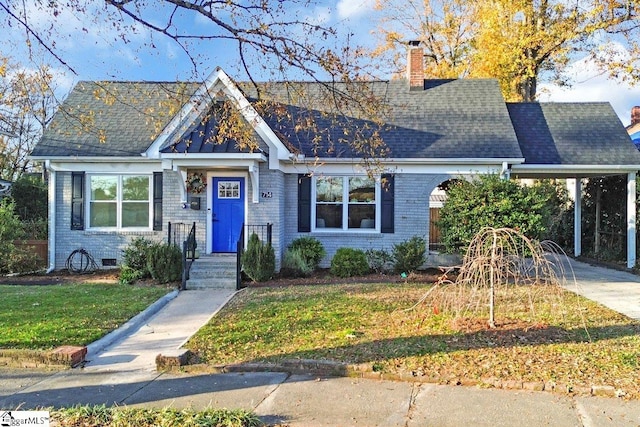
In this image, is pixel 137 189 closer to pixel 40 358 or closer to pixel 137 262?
pixel 137 262

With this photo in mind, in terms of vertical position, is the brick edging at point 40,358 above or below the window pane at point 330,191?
below

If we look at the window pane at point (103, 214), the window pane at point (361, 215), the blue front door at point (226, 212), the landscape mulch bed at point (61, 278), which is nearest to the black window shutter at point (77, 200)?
the window pane at point (103, 214)

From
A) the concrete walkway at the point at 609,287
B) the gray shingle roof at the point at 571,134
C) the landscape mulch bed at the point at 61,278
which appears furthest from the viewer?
the gray shingle roof at the point at 571,134

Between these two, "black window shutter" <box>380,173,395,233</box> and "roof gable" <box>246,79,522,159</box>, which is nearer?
"roof gable" <box>246,79,522,159</box>

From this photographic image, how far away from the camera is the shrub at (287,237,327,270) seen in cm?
1320

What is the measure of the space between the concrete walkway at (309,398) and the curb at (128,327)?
0.36m

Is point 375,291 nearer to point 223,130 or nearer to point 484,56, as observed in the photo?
point 223,130

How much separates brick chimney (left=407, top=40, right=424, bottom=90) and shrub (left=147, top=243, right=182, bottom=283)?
9514 mm

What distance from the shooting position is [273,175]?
13.2 m

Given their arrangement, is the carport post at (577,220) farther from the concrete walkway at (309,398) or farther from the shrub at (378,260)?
the concrete walkway at (309,398)

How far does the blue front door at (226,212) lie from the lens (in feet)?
45.2

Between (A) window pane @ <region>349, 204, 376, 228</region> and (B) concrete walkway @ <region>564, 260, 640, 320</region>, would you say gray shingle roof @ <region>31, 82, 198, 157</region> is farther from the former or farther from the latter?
(B) concrete walkway @ <region>564, 260, 640, 320</region>

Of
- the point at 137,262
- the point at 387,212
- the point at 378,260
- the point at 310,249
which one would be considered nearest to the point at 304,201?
the point at 310,249

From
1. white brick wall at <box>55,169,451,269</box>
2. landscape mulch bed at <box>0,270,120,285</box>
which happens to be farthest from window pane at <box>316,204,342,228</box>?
landscape mulch bed at <box>0,270,120,285</box>
